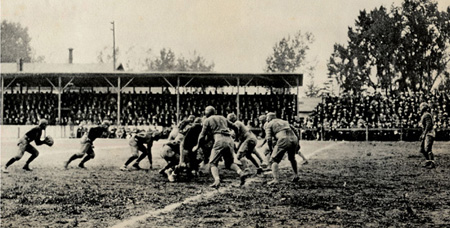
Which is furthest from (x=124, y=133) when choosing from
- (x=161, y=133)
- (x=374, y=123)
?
(x=161, y=133)

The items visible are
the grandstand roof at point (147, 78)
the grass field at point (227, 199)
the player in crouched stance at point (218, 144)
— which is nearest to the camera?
the grass field at point (227, 199)

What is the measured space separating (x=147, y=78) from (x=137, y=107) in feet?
8.05

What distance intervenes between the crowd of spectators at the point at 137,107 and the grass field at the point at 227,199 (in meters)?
19.0

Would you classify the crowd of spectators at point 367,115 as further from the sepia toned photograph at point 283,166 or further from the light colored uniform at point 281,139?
the light colored uniform at point 281,139

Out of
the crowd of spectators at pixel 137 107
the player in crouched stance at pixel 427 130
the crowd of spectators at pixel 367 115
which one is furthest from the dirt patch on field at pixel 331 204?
the crowd of spectators at pixel 137 107

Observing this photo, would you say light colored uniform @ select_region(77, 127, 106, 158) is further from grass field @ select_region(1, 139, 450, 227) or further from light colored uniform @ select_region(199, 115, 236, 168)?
light colored uniform @ select_region(199, 115, 236, 168)

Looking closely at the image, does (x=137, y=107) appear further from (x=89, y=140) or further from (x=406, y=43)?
(x=406, y=43)

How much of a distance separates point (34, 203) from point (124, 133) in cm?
2415

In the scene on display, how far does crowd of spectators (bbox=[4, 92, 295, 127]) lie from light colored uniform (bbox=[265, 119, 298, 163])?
67.4 ft

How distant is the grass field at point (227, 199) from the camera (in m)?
6.66

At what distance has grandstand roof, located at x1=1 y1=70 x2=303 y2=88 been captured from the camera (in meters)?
32.2

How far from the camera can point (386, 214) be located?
23.2ft

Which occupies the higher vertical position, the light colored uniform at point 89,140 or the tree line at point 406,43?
the tree line at point 406,43

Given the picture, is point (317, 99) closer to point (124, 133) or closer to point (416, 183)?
point (124, 133)
